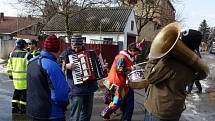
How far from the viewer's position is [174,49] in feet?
13.4

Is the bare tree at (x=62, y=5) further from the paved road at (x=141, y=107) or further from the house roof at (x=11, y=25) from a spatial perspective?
the house roof at (x=11, y=25)

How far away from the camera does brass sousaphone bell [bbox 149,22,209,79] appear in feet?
13.4

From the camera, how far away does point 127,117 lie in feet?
26.5

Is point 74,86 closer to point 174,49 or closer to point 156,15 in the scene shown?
point 174,49

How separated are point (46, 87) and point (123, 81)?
12.0ft

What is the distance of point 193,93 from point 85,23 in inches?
1053

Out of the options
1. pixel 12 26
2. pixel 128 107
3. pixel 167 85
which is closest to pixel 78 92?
pixel 128 107

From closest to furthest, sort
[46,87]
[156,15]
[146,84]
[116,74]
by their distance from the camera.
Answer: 1. [46,87]
2. [146,84]
3. [116,74]
4. [156,15]

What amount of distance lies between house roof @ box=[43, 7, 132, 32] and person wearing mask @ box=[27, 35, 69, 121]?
33276 mm

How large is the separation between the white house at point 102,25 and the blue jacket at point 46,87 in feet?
108

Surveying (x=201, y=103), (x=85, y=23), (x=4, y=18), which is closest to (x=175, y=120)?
(x=201, y=103)

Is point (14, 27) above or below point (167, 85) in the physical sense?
below

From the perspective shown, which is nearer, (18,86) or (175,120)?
(175,120)

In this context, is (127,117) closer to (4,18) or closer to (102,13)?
(102,13)
